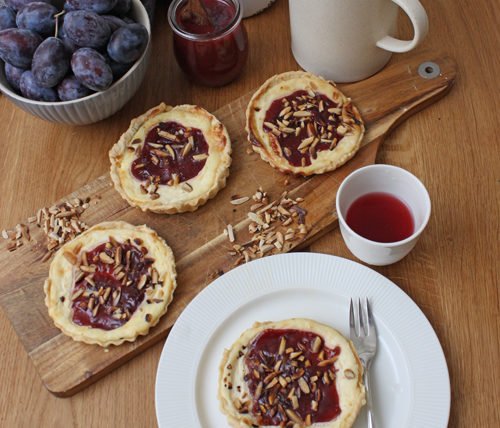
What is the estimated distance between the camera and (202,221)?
153 cm

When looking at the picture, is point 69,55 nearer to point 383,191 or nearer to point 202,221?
point 202,221

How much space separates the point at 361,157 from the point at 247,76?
422 mm

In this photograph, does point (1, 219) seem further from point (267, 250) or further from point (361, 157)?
point (361, 157)

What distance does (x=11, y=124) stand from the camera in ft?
5.73

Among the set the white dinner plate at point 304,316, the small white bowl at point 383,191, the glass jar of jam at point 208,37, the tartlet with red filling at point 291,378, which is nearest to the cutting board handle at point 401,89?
the small white bowl at point 383,191

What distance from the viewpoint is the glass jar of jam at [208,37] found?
64.1 inches

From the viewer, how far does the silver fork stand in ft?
4.31

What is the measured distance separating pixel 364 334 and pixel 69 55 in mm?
905

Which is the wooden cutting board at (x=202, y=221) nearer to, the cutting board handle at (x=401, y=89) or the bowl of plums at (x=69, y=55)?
the cutting board handle at (x=401, y=89)

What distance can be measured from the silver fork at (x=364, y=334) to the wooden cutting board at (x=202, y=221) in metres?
0.22

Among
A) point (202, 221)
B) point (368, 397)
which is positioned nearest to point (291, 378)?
point (368, 397)

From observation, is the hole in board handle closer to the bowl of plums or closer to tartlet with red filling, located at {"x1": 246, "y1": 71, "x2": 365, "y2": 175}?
tartlet with red filling, located at {"x1": 246, "y1": 71, "x2": 365, "y2": 175}

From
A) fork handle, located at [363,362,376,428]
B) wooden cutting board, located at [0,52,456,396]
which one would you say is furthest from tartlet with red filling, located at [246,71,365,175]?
fork handle, located at [363,362,376,428]

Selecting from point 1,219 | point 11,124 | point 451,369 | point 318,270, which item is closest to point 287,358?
point 318,270
